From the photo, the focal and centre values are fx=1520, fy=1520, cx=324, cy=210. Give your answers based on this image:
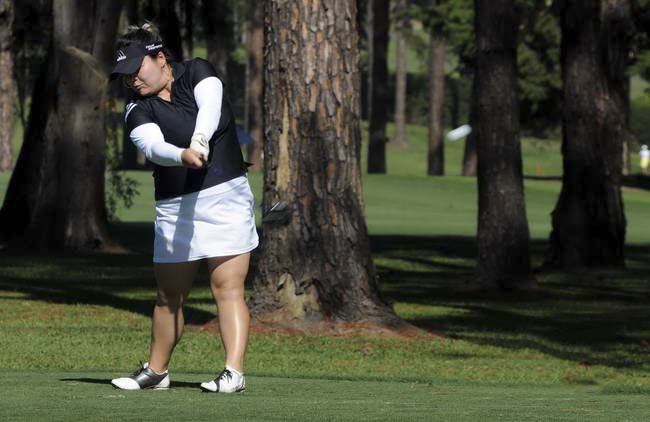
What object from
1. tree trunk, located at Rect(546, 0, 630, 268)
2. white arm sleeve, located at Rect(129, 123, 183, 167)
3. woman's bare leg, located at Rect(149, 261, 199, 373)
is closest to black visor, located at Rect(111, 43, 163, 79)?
white arm sleeve, located at Rect(129, 123, 183, 167)

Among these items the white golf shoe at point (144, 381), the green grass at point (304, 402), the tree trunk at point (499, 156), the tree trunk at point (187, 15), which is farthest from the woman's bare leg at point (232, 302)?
the tree trunk at point (187, 15)

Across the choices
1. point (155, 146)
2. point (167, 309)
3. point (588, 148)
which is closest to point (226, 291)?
point (167, 309)

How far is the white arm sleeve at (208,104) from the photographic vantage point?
24.7 feet

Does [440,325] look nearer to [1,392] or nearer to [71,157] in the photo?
[1,392]

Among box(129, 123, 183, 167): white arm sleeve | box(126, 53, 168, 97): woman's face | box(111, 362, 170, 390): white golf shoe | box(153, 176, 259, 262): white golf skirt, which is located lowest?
box(111, 362, 170, 390): white golf shoe

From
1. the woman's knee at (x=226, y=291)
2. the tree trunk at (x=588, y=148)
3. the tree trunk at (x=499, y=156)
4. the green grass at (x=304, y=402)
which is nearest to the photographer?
the green grass at (x=304, y=402)

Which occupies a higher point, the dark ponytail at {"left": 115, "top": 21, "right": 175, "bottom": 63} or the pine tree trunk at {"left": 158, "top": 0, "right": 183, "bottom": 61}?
the pine tree trunk at {"left": 158, "top": 0, "right": 183, "bottom": 61}

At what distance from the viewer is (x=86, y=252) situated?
889 inches

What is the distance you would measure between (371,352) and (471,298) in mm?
5335

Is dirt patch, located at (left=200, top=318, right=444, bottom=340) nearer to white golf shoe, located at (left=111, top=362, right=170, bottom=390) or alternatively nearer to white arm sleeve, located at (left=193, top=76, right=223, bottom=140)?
white golf shoe, located at (left=111, top=362, right=170, bottom=390)

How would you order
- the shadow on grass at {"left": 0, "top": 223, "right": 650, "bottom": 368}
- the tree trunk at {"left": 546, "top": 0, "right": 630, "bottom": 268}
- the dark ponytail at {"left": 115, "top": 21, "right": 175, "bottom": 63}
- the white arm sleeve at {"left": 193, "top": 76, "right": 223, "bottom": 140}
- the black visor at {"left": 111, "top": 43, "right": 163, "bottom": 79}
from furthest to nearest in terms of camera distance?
the tree trunk at {"left": 546, "top": 0, "right": 630, "bottom": 268} → the shadow on grass at {"left": 0, "top": 223, "right": 650, "bottom": 368} → the dark ponytail at {"left": 115, "top": 21, "right": 175, "bottom": 63} → the black visor at {"left": 111, "top": 43, "right": 163, "bottom": 79} → the white arm sleeve at {"left": 193, "top": 76, "right": 223, "bottom": 140}

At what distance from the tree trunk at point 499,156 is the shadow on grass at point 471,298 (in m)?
0.43

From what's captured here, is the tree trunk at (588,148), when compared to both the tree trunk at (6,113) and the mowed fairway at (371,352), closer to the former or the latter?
the mowed fairway at (371,352)

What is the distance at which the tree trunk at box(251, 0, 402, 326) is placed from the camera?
512 inches
